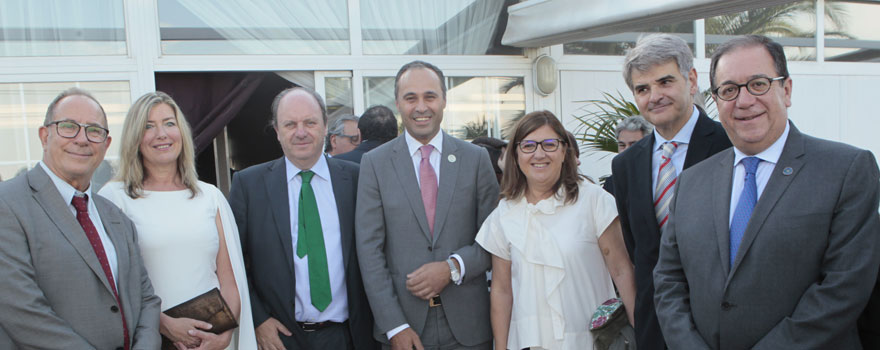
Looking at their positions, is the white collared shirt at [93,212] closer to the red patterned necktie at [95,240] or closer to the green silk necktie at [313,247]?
the red patterned necktie at [95,240]

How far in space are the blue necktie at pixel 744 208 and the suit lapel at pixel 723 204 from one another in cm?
2

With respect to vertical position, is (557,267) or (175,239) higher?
(175,239)

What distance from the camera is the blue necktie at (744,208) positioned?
168cm

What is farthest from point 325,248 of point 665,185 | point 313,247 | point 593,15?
point 593,15

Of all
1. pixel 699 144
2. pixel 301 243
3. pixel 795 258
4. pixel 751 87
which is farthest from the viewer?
pixel 301 243

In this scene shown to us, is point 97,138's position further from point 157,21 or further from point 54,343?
point 157,21

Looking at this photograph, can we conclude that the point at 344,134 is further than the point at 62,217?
Yes

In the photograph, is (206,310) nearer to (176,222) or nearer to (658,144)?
(176,222)

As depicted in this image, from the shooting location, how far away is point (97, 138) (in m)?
2.07

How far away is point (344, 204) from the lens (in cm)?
269

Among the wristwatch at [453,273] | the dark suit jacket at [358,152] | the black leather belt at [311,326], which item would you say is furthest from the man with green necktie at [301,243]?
the dark suit jacket at [358,152]

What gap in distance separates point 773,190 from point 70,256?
7.24 ft

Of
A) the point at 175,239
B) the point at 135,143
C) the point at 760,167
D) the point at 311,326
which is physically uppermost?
the point at 135,143

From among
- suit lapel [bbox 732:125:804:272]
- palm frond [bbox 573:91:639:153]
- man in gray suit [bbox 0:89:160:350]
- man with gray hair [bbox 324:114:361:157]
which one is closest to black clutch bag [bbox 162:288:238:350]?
man in gray suit [bbox 0:89:160:350]
